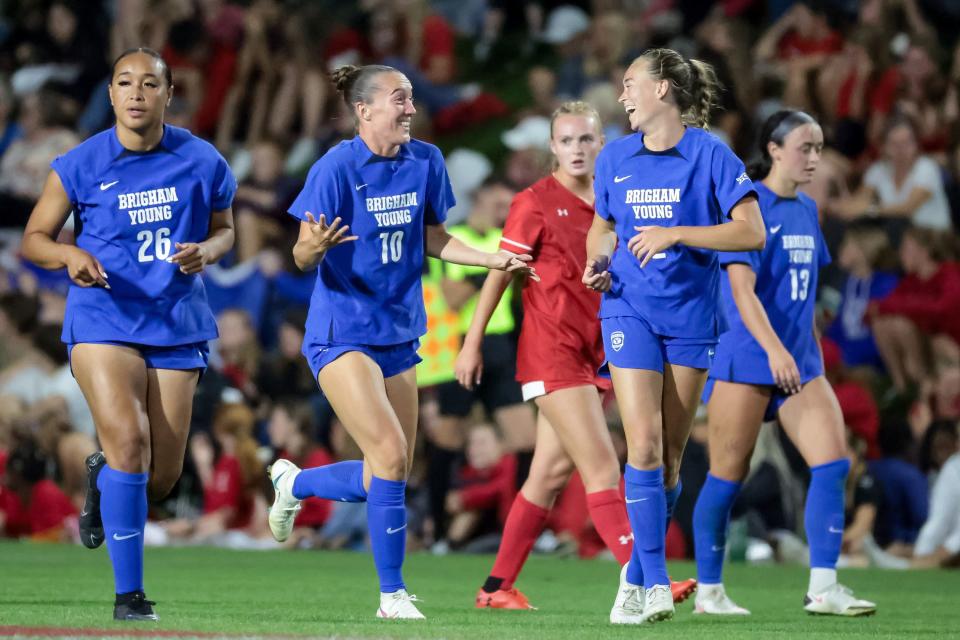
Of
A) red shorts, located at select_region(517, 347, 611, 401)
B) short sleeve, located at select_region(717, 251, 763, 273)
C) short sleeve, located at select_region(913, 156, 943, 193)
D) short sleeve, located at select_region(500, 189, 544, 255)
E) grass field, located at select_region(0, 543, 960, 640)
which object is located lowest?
grass field, located at select_region(0, 543, 960, 640)

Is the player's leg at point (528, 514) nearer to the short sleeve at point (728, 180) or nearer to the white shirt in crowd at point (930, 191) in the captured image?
the short sleeve at point (728, 180)

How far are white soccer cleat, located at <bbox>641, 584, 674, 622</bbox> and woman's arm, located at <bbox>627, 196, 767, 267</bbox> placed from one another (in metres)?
1.29

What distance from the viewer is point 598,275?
7.11 m

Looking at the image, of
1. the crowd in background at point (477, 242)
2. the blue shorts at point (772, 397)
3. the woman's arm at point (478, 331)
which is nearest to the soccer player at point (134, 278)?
the woman's arm at point (478, 331)

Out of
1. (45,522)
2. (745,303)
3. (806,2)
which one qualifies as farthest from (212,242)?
(806,2)

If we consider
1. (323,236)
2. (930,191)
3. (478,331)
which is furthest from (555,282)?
(930,191)

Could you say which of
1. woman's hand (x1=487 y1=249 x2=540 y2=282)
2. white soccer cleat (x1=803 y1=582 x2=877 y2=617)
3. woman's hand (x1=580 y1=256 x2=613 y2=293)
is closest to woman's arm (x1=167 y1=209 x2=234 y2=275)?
woman's hand (x1=487 y1=249 x2=540 y2=282)

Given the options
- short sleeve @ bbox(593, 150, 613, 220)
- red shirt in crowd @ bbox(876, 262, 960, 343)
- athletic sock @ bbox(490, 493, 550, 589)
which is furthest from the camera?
red shirt in crowd @ bbox(876, 262, 960, 343)

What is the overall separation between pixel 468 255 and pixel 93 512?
2131 mm

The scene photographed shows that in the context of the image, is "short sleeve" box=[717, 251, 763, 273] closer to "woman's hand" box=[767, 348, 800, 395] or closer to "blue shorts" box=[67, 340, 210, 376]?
"woman's hand" box=[767, 348, 800, 395]

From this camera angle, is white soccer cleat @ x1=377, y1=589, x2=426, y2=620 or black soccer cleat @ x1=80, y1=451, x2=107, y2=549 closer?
white soccer cleat @ x1=377, y1=589, x2=426, y2=620

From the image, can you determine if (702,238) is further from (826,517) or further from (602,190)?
(826,517)

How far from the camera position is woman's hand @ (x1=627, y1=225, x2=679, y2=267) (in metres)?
6.84

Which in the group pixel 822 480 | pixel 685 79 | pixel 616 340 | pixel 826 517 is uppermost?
pixel 685 79
